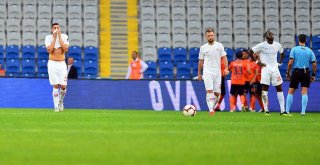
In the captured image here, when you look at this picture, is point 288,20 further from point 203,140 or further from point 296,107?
point 203,140

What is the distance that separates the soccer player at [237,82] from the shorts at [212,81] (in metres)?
4.95

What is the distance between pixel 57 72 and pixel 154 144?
39.8ft

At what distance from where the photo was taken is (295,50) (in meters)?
22.8

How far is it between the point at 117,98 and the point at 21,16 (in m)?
9.59

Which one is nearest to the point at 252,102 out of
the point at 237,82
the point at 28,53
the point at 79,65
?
the point at 237,82

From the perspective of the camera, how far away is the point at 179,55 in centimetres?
3353

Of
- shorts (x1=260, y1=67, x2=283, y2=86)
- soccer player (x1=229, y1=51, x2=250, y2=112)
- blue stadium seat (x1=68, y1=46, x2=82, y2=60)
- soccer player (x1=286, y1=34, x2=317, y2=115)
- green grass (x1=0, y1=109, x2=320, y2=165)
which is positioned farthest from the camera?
blue stadium seat (x1=68, y1=46, x2=82, y2=60)

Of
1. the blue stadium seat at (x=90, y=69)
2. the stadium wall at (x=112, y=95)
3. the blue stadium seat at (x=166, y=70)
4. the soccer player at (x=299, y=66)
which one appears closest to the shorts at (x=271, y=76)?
the soccer player at (x=299, y=66)

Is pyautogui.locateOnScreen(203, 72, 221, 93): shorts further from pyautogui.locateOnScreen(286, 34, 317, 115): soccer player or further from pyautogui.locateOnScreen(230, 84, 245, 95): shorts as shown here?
pyautogui.locateOnScreen(230, 84, 245, 95): shorts

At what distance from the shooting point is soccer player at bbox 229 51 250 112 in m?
27.2

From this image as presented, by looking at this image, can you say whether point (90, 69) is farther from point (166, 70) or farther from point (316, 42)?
point (316, 42)

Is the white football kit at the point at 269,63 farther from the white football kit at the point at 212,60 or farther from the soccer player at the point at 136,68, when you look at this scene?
the soccer player at the point at 136,68

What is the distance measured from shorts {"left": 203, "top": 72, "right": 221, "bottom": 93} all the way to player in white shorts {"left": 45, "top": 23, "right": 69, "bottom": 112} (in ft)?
12.1

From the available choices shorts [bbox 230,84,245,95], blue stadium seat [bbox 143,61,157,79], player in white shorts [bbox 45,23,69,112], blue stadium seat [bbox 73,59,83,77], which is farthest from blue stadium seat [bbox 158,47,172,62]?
player in white shorts [bbox 45,23,69,112]
